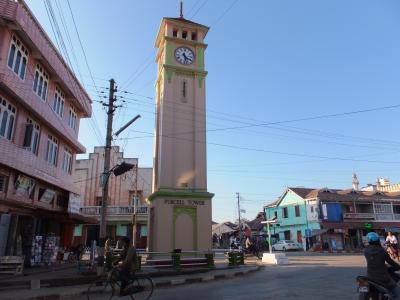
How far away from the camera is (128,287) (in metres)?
10.1

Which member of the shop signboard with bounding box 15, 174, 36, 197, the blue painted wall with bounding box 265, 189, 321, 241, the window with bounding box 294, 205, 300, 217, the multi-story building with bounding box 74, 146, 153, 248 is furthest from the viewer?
the window with bounding box 294, 205, 300, 217

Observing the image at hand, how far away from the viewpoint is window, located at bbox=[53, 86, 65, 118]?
2214 cm

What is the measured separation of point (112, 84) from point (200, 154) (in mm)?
7742

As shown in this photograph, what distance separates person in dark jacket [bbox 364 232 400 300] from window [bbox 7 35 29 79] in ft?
51.0

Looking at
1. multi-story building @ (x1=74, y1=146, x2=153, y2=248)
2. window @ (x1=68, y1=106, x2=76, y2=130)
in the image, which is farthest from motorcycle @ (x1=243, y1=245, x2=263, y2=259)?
window @ (x1=68, y1=106, x2=76, y2=130)

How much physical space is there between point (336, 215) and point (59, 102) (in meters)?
37.1

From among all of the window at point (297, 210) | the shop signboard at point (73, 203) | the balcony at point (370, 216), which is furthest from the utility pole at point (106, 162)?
the balcony at point (370, 216)

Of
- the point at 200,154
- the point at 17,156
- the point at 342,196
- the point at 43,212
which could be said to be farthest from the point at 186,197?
the point at 342,196

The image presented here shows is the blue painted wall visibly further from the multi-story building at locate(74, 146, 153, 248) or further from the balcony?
the multi-story building at locate(74, 146, 153, 248)

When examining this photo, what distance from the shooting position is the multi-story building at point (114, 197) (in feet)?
139

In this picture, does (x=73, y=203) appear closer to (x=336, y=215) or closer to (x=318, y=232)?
(x=318, y=232)

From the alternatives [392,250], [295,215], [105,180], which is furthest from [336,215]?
[105,180]

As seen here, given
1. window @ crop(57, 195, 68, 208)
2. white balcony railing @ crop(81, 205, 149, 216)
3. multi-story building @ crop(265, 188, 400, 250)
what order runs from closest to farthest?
1. window @ crop(57, 195, 68, 208)
2. white balcony railing @ crop(81, 205, 149, 216)
3. multi-story building @ crop(265, 188, 400, 250)

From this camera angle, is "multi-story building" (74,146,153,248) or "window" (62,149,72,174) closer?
"window" (62,149,72,174)
